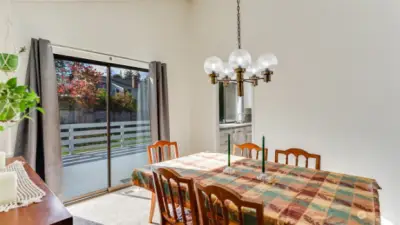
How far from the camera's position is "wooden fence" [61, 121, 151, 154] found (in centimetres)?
302

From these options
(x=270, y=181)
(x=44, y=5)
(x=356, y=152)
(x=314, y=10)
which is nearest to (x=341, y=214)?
(x=270, y=181)

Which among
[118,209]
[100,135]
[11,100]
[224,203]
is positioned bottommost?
[118,209]

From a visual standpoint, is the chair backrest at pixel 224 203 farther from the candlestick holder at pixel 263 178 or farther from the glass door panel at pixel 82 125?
the glass door panel at pixel 82 125

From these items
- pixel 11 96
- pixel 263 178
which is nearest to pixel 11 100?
pixel 11 96

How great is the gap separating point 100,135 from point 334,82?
3267 mm

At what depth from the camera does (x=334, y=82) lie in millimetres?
2887

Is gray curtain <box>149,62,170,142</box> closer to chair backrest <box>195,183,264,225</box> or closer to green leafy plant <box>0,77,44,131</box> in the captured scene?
chair backrest <box>195,183,264,225</box>

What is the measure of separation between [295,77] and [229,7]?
1.66m

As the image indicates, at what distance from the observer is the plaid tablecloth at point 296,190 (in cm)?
122

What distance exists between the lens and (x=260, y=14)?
11.4ft

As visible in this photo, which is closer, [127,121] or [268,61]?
[268,61]

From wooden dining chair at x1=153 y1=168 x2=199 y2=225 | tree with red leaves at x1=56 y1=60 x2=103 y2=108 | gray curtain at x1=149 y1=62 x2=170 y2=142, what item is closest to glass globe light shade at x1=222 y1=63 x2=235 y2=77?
wooden dining chair at x1=153 y1=168 x2=199 y2=225

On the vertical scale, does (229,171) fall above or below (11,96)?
below

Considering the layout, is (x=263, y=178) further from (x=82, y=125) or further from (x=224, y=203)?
(x=82, y=125)
